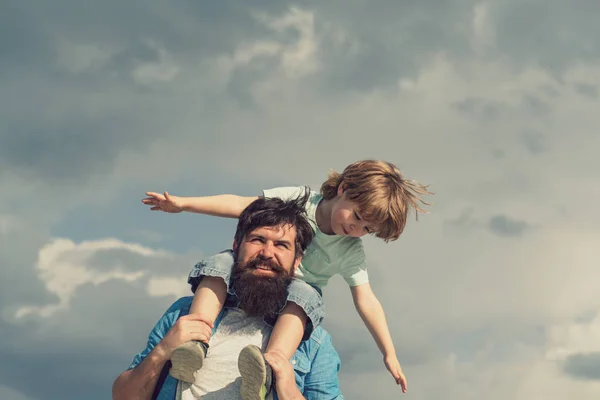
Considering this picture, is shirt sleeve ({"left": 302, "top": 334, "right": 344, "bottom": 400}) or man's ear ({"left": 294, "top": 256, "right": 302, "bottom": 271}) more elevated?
man's ear ({"left": 294, "top": 256, "right": 302, "bottom": 271})

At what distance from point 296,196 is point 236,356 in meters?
2.32

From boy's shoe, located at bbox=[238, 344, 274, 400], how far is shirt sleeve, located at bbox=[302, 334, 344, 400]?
867 mm

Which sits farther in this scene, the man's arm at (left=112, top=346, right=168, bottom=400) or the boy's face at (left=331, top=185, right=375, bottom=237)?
the boy's face at (left=331, top=185, right=375, bottom=237)

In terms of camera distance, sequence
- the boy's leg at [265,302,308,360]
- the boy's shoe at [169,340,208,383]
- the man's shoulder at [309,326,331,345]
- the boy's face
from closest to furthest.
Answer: the boy's shoe at [169,340,208,383] < the boy's leg at [265,302,308,360] < the man's shoulder at [309,326,331,345] < the boy's face

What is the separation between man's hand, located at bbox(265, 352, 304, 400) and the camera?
6.07 meters

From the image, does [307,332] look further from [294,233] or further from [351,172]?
[351,172]

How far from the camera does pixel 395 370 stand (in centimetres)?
818

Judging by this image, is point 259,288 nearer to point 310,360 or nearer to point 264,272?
point 264,272

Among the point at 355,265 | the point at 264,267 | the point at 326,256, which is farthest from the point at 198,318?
the point at 355,265

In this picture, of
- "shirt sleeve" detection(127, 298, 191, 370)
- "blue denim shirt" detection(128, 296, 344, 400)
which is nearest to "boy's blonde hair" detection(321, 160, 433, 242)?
"blue denim shirt" detection(128, 296, 344, 400)

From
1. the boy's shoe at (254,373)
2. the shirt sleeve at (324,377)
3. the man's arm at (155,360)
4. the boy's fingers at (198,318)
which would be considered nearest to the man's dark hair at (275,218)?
the shirt sleeve at (324,377)

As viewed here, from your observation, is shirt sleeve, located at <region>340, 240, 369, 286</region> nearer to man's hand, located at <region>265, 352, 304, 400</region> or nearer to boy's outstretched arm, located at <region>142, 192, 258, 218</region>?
boy's outstretched arm, located at <region>142, 192, 258, 218</region>

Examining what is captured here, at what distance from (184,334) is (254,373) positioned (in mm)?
715

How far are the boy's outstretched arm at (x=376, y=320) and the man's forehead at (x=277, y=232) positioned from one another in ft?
5.04
